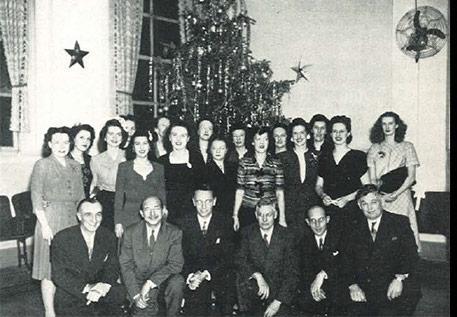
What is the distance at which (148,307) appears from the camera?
137 inches

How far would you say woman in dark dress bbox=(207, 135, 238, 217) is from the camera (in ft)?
14.2

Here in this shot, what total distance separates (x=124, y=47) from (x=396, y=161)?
395cm

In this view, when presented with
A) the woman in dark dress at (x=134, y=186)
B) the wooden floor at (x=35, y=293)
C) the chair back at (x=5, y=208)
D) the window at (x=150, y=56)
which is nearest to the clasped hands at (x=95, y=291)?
the woman in dark dress at (x=134, y=186)

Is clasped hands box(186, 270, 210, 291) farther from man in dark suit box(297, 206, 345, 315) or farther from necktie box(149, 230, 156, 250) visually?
man in dark suit box(297, 206, 345, 315)

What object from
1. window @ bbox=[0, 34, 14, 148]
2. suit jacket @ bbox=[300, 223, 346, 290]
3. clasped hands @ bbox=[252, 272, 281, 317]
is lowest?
clasped hands @ bbox=[252, 272, 281, 317]

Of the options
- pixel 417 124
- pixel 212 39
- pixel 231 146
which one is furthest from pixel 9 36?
pixel 417 124

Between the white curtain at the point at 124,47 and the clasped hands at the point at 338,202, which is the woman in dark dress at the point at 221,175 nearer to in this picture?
the clasped hands at the point at 338,202

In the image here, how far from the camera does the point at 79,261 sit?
139 inches

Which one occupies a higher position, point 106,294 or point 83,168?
point 83,168

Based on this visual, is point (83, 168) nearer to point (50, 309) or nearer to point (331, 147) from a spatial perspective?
point (50, 309)

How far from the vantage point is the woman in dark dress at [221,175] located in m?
4.32

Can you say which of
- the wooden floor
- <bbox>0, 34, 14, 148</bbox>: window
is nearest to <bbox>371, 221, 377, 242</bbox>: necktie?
the wooden floor

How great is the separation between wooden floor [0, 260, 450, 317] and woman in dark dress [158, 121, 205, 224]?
1343 mm

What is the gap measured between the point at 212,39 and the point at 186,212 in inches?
112
